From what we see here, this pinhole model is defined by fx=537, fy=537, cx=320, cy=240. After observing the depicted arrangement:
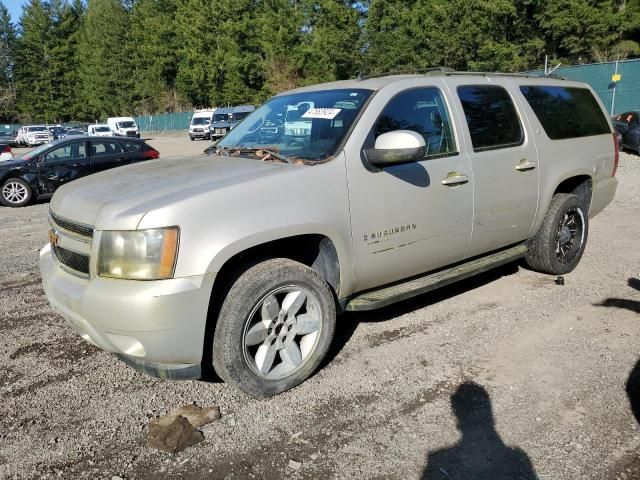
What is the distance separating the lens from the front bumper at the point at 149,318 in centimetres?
278

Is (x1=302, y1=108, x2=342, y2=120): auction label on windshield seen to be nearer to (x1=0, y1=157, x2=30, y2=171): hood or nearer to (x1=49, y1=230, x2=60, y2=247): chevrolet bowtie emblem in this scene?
(x1=49, y1=230, x2=60, y2=247): chevrolet bowtie emblem

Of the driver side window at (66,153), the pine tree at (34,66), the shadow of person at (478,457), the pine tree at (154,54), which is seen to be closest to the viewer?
the shadow of person at (478,457)

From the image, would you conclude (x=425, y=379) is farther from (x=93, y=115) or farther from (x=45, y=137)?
(x=93, y=115)

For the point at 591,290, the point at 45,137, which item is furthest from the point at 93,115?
the point at 591,290

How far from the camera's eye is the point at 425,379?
137 inches

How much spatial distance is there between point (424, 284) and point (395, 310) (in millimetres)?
768

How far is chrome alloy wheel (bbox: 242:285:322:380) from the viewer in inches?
125

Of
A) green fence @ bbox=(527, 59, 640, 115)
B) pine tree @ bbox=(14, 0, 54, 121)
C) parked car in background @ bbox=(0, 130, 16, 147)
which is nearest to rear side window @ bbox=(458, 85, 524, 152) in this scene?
green fence @ bbox=(527, 59, 640, 115)

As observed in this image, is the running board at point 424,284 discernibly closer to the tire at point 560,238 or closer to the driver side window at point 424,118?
the tire at point 560,238

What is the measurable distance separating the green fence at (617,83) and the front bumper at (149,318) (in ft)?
71.0

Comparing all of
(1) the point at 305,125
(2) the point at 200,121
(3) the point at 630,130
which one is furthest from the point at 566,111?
(2) the point at 200,121

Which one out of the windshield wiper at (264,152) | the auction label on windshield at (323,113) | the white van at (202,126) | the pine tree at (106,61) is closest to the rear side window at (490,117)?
the auction label on windshield at (323,113)

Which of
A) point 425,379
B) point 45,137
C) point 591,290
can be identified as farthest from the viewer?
point 45,137

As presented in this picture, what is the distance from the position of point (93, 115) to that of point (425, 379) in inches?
3530
